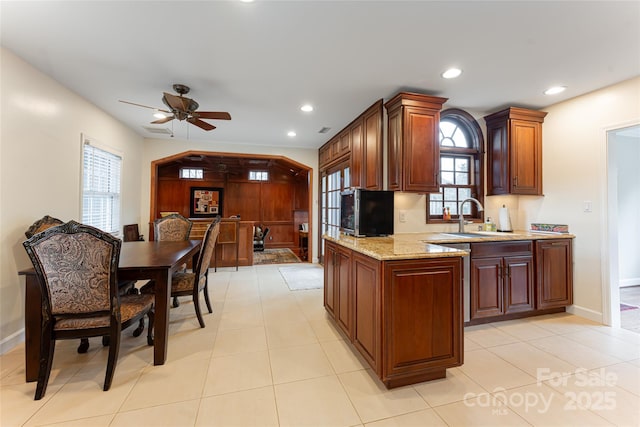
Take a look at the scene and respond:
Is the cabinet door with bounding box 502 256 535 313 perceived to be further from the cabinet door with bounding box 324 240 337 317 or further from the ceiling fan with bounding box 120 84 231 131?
the ceiling fan with bounding box 120 84 231 131

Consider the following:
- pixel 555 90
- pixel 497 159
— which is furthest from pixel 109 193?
pixel 555 90

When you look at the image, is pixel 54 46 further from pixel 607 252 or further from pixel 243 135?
pixel 607 252

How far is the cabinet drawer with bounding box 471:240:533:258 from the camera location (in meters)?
2.67

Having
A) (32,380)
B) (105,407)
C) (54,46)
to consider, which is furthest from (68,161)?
(105,407)

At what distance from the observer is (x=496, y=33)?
1.97m

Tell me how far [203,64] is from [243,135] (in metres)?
2.35

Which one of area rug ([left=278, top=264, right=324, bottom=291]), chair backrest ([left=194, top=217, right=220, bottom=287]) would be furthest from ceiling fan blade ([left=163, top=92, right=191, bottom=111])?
area rug ([left=278, top=264, right=324, bottom=291])

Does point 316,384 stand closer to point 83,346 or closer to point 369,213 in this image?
point 369,213

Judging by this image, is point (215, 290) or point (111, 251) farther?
point (215, 290)

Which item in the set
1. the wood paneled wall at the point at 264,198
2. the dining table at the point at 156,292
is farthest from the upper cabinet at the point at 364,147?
the wood paneled wall at the point at 264,198

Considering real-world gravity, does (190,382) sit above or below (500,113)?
below

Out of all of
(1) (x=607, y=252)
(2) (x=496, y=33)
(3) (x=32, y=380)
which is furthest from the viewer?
(1) (x=607, y=252)

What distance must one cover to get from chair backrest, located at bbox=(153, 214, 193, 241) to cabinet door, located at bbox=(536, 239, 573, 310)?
14.3 ft

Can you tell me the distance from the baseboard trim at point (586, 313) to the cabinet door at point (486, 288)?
1053 mm
